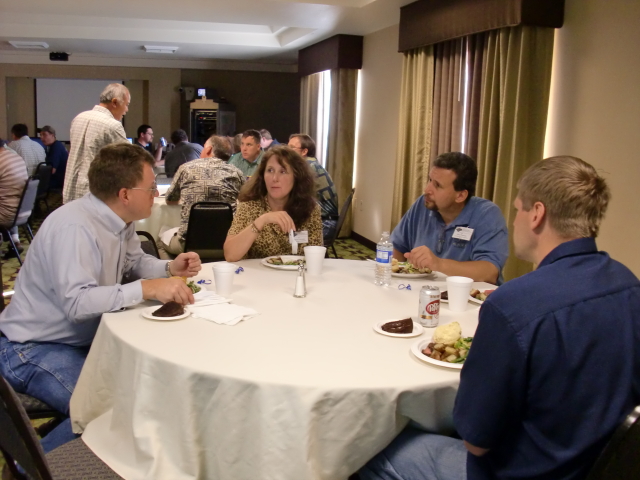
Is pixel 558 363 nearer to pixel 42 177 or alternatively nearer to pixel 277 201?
pixel 277 201

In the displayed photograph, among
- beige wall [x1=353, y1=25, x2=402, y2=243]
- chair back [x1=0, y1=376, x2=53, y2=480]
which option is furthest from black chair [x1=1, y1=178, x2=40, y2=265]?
chair back [x1=0, y1=376, x2=53, y2=480]

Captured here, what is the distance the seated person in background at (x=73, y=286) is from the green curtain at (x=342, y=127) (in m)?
5.75

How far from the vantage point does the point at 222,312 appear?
1.93m

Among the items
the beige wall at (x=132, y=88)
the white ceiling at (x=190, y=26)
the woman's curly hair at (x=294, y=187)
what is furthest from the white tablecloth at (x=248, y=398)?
the beige wall at (x=132, y=88)

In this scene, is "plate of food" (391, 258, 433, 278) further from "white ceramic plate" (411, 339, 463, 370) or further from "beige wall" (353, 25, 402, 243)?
"beige wall" (353, 25, 402, 243)

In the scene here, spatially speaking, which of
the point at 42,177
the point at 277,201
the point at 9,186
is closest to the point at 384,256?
the point at 277,201

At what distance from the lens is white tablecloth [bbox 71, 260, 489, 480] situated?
144cm

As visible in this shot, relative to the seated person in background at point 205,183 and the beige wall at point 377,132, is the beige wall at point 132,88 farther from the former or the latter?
the seated person in background at point 205,183

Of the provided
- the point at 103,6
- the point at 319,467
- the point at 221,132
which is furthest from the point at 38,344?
the point at 221,132

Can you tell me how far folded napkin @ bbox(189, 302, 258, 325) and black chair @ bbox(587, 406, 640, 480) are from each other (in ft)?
3.58

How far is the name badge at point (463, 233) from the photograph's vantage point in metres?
2.63

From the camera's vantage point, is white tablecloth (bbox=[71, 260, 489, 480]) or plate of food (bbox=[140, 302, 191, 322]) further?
plate of food (bbox=[140, 302, 191, 322])

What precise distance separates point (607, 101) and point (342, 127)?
4297mm

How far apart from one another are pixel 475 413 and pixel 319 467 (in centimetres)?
45
